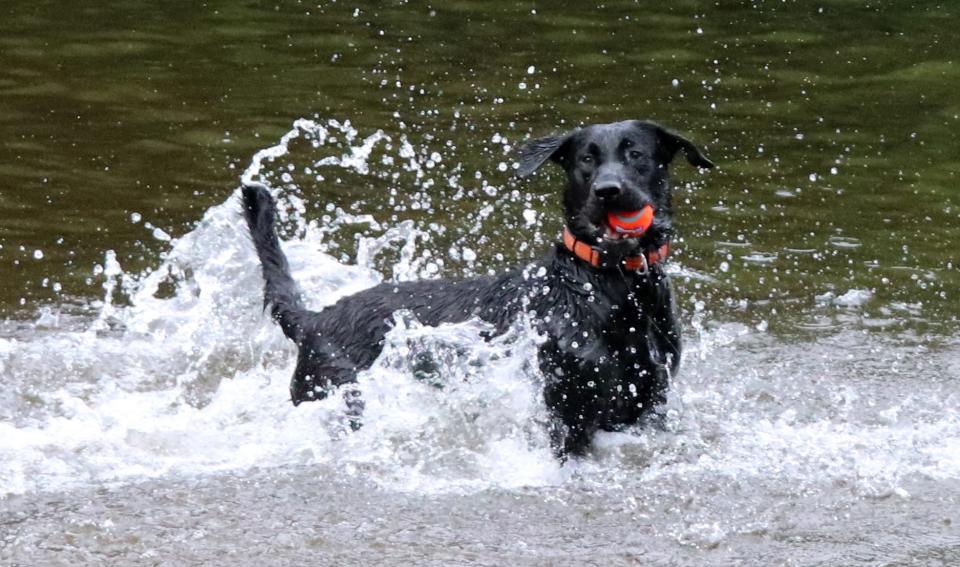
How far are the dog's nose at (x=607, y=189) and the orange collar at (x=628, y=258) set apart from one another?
1.02 ft

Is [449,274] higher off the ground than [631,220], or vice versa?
[631,220]

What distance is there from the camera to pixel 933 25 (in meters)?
15.8

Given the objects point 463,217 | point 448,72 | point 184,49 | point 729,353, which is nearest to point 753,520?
point 729,353

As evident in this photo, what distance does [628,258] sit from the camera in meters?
6.23

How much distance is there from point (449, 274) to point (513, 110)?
366 cm

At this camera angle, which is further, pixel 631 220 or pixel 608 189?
pixel 631 220

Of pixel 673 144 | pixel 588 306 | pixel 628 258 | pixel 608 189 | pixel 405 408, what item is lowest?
pixel 405 408

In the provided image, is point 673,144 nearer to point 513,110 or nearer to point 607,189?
point 607,189

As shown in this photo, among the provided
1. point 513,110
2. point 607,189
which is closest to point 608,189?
point 607,189

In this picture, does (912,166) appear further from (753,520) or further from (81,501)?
(81,501)

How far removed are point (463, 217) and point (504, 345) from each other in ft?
12.6

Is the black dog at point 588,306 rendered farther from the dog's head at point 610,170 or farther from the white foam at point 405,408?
the white foam at point 405,408

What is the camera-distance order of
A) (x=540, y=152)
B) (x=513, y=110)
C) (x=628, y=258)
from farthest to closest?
(x=513, y=110) < (x=540, y=152) < (x=628, y=258)

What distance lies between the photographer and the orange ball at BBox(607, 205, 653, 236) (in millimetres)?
6145
